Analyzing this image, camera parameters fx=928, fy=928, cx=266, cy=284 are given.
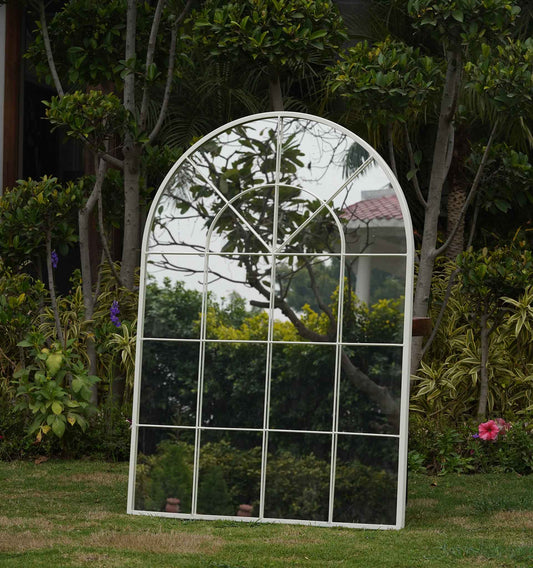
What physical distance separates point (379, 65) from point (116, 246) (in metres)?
5.05

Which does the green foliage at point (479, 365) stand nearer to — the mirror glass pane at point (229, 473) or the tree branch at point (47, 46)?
the mirror glass pane at point (229, 473)

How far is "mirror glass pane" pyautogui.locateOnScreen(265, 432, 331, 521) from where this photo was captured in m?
5.89

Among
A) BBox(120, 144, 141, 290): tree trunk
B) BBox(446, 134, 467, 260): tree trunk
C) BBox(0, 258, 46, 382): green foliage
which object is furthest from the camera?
BBox(446, 134, 467, 260): tree trunk

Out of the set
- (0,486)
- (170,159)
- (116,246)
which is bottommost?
(0,486)

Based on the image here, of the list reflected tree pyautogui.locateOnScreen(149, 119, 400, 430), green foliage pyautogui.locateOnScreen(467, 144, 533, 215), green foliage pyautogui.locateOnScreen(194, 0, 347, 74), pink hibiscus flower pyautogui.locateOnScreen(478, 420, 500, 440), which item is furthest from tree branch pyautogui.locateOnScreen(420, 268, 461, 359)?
reflected tree pyautogui.locateOnScreen(149, 119, 400, 430)

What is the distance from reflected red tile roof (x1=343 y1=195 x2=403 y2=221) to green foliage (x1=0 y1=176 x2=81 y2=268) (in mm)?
3257

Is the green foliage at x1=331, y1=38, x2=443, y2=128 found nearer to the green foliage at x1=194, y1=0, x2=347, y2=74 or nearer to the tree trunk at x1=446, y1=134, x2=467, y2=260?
the green foliage at x1=194, y1=0, x2=347, y2=74

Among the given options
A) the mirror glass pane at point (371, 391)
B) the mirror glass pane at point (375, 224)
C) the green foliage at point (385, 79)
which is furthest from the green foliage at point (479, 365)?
the mirror glass pane at point (371, 391)

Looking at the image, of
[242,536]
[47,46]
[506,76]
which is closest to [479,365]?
[506,76]

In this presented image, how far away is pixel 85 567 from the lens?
464cm

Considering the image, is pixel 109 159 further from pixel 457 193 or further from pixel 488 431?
pixel 488 431

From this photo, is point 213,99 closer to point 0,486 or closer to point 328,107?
point 328,107

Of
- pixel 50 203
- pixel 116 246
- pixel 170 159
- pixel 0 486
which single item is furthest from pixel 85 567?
pixel 116 246

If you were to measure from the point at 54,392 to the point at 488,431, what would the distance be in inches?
149
